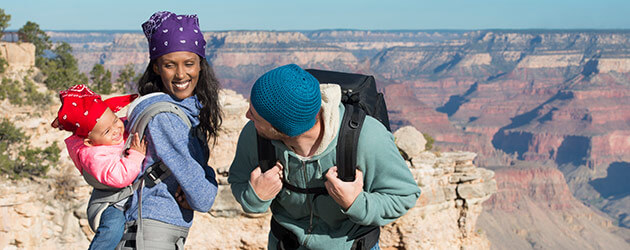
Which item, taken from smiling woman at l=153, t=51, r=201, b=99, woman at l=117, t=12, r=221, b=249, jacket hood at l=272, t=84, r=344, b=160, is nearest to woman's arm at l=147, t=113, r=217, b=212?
woman at l=117, t=12, r=221, b=249

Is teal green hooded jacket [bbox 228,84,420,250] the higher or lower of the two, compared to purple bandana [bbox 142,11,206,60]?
lower

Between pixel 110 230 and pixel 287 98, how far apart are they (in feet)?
4.15

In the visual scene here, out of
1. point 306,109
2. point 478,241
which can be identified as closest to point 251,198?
point 306,109

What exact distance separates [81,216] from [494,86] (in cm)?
19334

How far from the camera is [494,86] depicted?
188 metres

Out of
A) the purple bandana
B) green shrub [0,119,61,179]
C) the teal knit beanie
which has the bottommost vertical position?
green shrub [0,119,61,179]

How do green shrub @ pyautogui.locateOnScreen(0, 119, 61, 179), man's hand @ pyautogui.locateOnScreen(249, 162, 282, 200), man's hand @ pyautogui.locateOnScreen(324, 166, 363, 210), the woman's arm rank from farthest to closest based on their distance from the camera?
1. green shrub @ pyautogui.locateOnScreen(0, 119, 61, 179)
2. the woman's arm
3. man's hand @ pyautogui.locateOnScreen(249, 162, 282, 200)
4. man's hand @ pyautogui.locateOnScreen(324, 166, 363, 210)

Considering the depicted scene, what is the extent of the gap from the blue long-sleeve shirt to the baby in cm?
6

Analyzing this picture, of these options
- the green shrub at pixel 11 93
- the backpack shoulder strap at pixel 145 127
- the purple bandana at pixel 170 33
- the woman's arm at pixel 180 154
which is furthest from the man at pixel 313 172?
the green shrub at pixel 11 93

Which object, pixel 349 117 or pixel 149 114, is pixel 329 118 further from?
pixel 149 114

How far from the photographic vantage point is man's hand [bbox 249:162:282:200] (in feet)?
7.57

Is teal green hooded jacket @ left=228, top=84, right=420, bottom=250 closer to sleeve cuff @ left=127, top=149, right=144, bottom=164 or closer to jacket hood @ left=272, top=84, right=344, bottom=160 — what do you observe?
jacket hood @ left=272, top=84, right=344, bottom=160

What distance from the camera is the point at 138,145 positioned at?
2604mm

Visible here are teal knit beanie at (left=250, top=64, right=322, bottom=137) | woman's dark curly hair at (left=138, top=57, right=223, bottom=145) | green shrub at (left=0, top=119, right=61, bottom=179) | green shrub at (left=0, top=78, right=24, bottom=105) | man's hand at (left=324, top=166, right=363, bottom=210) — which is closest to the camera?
teal knit beanie at (left=250, top=64, right=322, bottom=137)
